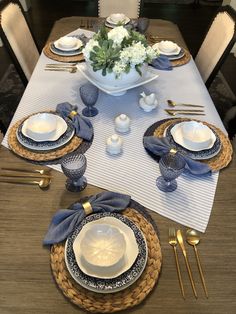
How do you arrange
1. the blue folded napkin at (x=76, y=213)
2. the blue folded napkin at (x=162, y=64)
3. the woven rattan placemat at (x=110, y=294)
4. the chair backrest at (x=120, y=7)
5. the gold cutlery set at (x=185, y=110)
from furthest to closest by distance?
the chair backrest at (x=120, y=7) < the blue folded napkin at (x=162, y=64) < the gold cutlery set at (x=185, y=110) < the blue folded napkin at (x=76, y=213) < the woven rattan placemat at (x=110, y=294)

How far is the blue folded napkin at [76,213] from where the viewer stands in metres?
0.71

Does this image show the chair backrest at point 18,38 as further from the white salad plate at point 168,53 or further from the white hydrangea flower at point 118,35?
the white salad plate at point 168,53

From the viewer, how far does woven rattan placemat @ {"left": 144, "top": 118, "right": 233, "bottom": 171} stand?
92 cm

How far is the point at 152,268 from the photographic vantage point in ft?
2.17

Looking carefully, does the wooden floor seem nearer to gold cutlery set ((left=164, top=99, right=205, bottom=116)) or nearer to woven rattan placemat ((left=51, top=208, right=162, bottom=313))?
gold cutlery set ((left=164, top=99, right=205, bottom=116))

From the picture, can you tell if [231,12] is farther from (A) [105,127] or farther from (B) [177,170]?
(B) [177,170]

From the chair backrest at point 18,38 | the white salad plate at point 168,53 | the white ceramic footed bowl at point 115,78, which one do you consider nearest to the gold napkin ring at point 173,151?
the white ceramic footed bowl at point 115,78

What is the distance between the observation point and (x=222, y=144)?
3.27ft

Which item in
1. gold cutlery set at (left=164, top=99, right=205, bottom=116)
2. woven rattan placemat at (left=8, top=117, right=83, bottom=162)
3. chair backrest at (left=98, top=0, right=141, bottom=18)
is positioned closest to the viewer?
woven rattan placemat at (left=8, top=117, right=83, bottom=162)

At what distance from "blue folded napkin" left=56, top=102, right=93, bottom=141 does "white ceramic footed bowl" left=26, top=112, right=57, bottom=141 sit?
64mm

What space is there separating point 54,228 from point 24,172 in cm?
25

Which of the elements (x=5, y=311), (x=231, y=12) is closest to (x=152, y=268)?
(x=5, y=311)

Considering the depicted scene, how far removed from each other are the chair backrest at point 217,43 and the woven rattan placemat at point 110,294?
3.86ft

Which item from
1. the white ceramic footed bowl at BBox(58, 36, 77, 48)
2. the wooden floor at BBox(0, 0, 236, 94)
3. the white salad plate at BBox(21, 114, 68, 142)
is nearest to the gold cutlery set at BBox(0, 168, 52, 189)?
the white salad plate at BBox(21, 114, 68, 142)
